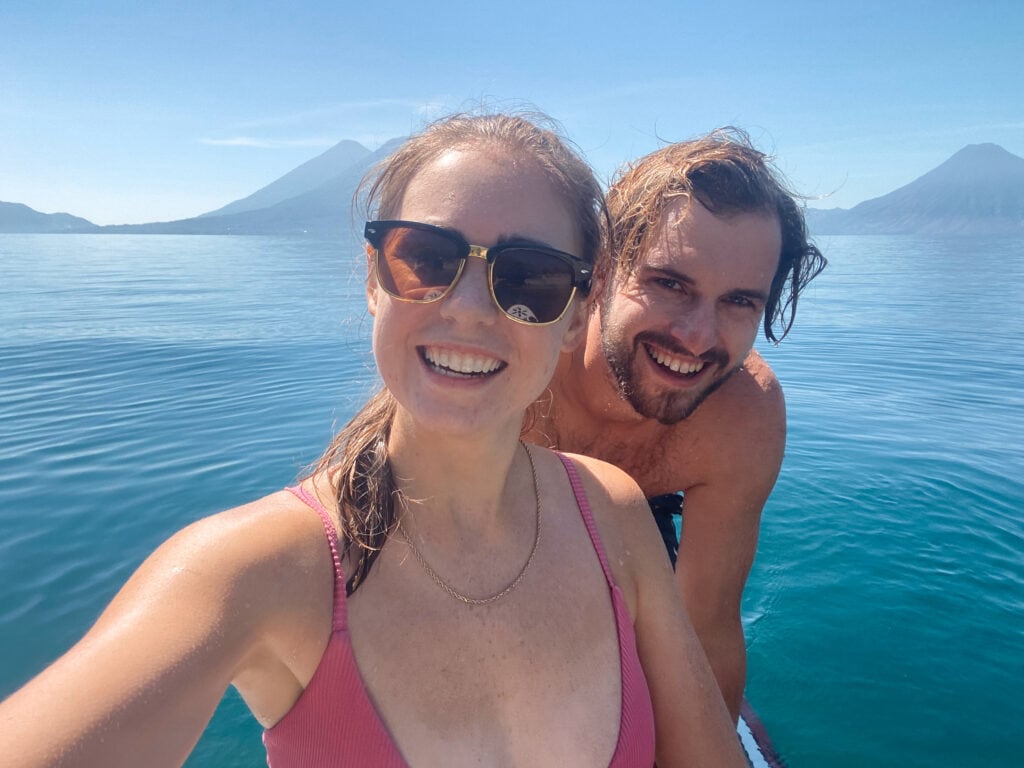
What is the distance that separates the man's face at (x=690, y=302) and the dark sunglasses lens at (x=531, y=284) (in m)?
1.47

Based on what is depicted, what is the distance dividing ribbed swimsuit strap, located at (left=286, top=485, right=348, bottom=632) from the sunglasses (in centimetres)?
49

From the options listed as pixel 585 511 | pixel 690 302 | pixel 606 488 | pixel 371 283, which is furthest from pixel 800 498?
pixel 371 283

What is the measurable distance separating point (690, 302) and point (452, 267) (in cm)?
175

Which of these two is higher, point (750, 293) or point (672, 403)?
point (750, 293)

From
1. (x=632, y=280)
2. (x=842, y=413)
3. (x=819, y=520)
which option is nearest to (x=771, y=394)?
(x=632, y=280)

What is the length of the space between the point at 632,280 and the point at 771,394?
948 mm

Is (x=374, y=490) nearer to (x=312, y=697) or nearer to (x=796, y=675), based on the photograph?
(x=312, y=697)

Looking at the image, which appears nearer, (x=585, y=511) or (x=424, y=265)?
(x=424, y=265)

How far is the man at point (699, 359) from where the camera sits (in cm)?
295

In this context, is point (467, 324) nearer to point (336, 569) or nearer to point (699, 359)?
point (336, 569)

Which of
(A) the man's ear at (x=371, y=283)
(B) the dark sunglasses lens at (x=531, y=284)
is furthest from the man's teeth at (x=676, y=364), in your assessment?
(A) the man's ear at (x=371, y=283)

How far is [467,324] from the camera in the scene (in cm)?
149

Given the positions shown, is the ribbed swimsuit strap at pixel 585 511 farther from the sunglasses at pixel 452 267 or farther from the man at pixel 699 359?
the man at pixel 699 359

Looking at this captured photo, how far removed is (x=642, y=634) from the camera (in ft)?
6.09
